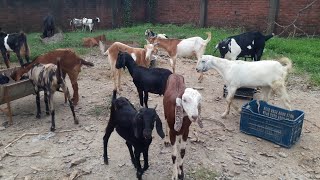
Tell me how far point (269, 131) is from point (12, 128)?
522cm

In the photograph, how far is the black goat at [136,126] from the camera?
3.89 meters

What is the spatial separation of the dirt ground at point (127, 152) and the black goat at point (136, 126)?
434 mm

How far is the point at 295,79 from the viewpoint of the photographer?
8883 mm

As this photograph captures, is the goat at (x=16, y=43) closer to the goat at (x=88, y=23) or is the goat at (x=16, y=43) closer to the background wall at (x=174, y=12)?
the background wall at (x=174, y=12)

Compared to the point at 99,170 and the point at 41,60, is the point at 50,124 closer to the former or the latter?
the point at 41,60

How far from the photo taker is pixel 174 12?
18.5m

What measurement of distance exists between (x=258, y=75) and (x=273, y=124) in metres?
1.19

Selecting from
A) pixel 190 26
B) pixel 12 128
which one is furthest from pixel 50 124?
pixel 190 26

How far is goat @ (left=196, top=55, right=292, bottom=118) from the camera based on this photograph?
610 cm

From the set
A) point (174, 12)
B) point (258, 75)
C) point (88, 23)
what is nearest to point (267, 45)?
point (258, 75)

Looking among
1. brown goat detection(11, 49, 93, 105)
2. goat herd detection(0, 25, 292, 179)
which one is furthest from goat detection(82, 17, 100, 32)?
brown goat detection(11, 49, 93, 105)

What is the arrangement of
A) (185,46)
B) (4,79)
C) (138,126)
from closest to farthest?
(138,126) < (4,79) < (185,46)

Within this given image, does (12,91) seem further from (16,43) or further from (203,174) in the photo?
(203,174)

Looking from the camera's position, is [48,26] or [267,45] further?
[48,26]
